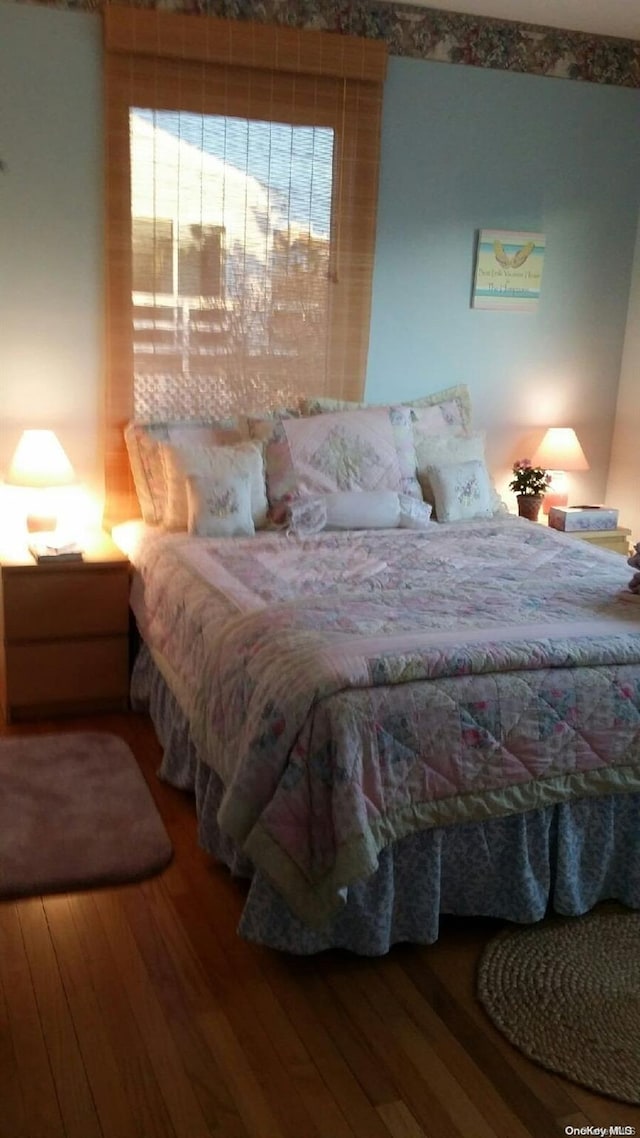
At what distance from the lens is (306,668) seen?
208 cm

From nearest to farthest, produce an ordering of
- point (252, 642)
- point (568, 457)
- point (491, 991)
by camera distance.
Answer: point (491, 991) < point (252, 642) < point (568, 457)

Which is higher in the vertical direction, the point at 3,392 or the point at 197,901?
the point at 3,392

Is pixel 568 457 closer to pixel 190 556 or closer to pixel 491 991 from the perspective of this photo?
pixel 190 556

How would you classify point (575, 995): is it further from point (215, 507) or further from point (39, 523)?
point (39, 523)

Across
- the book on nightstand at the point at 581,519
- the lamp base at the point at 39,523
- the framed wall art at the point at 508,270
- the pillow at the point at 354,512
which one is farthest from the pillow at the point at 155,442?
the book on nightstand at the point at 581,519

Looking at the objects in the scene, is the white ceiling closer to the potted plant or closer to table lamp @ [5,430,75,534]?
the potted plant

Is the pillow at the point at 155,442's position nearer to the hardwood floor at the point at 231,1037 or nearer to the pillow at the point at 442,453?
the pillow at the point at 442,453

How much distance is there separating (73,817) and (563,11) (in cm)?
340

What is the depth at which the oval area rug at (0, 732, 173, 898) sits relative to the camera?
240cm

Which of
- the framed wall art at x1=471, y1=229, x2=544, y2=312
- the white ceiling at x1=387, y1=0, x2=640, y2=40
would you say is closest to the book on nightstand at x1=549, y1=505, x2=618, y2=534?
the framed wall art at x1=471, y1=229, x2=544, y2=312

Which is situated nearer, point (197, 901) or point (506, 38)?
point (197, 901)

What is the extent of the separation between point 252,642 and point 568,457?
2450 mm

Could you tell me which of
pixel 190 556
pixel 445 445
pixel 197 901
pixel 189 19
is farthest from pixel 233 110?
pixel 197 901

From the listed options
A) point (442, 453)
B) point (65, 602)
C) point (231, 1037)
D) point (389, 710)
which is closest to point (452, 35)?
point (442, 453)
